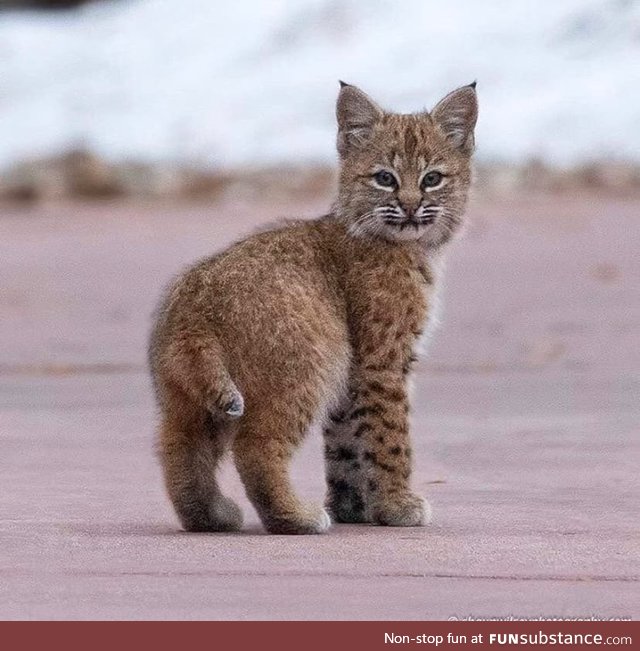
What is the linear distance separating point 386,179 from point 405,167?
3.6 inches

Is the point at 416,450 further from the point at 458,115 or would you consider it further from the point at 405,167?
the point at 405,167

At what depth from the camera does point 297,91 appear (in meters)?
24.4

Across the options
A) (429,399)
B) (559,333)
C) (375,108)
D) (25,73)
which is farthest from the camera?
(25,73)

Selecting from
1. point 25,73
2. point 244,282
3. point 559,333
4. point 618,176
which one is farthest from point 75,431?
point 25,73

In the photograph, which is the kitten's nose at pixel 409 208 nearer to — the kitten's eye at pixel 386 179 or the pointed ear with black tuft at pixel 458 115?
the kitten's eye at pixel 386 179

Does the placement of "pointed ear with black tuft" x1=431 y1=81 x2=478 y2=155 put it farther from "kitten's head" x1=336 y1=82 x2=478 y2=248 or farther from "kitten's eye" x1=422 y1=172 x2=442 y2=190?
"kitten's eye" x1=422 y1=172 x2=442 y2=190

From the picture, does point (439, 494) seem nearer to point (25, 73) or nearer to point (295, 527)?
point (295, 527)

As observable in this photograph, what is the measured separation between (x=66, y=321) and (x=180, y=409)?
7575mm

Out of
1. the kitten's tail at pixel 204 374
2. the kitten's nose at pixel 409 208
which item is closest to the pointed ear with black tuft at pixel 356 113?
the kitten's nose at pixel 409 208

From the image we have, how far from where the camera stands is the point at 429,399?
11.7 metres

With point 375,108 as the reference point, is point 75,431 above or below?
below

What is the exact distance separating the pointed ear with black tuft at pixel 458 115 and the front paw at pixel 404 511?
1491 millimetres

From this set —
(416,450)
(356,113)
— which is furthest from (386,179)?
(416,450)

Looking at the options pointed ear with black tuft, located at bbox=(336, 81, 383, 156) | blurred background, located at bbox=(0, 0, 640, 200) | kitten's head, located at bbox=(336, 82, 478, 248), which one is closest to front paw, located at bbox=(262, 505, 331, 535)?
kitten's head, located at bbox=(336, 82, 478, 248)
